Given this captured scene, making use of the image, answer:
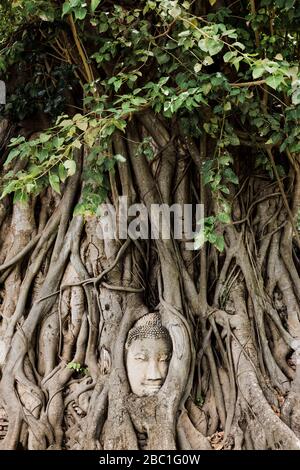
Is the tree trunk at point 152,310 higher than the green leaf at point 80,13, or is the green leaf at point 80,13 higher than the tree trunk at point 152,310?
the green leaf at point 80,13

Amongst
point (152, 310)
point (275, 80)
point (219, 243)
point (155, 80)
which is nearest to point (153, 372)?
point (152, 310)

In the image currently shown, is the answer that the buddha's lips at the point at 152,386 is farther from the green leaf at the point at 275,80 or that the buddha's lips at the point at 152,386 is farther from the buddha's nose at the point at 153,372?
the green leaf at the point at 275,80

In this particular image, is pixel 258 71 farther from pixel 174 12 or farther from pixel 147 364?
pixel 147 364

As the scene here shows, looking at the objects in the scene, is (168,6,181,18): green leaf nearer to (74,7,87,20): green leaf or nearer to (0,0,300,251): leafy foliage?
(0,0,300,251): leafy foliage

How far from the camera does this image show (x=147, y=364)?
3084 mm

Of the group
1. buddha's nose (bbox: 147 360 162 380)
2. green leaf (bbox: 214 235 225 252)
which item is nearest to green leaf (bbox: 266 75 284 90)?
green leaf (bbox: 214 235 225 252)

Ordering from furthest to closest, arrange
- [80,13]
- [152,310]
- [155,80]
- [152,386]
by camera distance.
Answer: [155,80]
[152,310]
[152,386]
[80,13]

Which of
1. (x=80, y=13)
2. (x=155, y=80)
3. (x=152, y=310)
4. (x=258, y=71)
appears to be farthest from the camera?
(x=155, y=80)

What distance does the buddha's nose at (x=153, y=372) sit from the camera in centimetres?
305

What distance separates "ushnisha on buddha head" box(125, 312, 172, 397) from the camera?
3053 mm

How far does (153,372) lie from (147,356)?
100mm

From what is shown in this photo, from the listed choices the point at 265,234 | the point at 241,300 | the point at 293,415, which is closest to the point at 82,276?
the point at 241,300

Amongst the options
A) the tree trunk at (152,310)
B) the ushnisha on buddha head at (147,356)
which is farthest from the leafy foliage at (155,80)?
the ushnisha on buddha head at (147,356)
